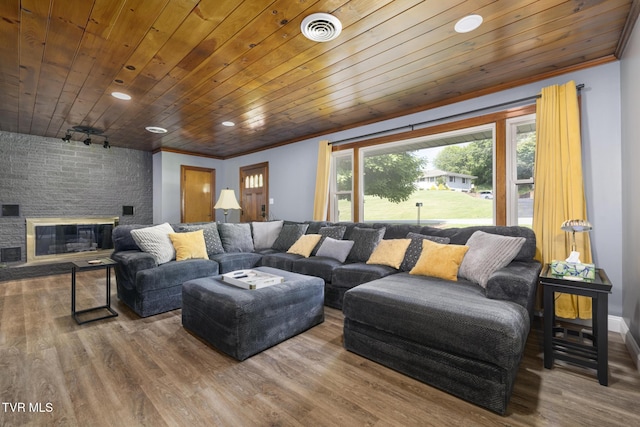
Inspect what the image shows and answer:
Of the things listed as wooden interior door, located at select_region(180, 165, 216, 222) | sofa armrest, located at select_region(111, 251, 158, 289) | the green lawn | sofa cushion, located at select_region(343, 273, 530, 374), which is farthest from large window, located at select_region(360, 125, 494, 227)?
wooden interior door, located at select_region(180, 165, 216, 222)

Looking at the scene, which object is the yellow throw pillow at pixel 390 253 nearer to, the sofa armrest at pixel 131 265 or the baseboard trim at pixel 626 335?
the baseboard trim at pixel 626 335

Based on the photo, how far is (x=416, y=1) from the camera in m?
1.80

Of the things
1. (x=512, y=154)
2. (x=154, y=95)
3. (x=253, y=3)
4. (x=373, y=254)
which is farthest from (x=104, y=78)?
(x=512, y=154)

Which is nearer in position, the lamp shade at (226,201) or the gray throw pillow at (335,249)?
the gray throw pillow at (335,249)

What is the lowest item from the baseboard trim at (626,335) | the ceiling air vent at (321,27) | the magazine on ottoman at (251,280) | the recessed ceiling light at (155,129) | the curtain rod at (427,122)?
the baseboard trim at (626,335)

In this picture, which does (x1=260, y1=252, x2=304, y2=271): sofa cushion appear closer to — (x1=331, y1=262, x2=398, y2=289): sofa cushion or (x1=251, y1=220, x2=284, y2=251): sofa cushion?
(x1=251, y1=220, x2=284, y2=251): sofa cushion

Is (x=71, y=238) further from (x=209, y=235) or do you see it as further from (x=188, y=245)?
(x=188, y=245)

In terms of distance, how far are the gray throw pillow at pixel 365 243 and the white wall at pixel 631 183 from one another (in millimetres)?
2082

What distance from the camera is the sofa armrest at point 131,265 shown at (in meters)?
3.01

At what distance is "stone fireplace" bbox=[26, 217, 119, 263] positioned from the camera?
16.1 ft

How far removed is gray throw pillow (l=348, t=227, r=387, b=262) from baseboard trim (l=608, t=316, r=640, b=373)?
2.18 metres

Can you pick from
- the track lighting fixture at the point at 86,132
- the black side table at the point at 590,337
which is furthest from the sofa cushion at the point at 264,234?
the black side table at the point at 590,337

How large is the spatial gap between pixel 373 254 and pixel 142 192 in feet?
17.5

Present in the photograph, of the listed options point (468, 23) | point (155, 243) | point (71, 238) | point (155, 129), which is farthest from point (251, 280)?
point (71, 238)
